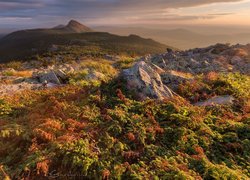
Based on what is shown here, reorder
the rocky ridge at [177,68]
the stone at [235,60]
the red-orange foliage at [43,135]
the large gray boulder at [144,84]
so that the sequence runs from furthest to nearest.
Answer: the stone at [235,60] → the rocky ridge at [177,68] → the large gray boulder at [144,84] → the red-orange foliage at [43,135]

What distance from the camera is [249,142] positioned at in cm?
1263

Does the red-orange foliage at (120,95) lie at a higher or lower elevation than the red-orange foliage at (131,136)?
higher

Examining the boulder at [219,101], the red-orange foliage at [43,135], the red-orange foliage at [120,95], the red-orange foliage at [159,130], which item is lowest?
the boulder at [219,101]

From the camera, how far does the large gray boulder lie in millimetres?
15891

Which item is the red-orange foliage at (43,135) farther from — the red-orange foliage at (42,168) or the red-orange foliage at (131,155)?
the red-orange foliage at (131,155)

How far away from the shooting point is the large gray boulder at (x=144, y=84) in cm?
1589

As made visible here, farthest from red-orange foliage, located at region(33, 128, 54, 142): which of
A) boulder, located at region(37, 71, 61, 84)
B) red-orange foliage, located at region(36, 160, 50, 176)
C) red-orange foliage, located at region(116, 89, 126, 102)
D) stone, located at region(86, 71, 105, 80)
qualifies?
stone, located at region(86, 71, 105, 80)

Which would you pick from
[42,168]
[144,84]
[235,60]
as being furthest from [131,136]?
[235,60]

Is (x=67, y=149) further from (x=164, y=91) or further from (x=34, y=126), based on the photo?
(x=164, y=91)

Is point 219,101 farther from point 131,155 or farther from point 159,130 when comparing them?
point 131,155

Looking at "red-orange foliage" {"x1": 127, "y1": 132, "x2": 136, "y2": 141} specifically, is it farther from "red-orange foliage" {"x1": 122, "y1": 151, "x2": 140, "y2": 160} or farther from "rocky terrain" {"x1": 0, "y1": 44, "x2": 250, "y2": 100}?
"rocky terrain" {"x1": 0, "y1": 44, "x2": 250, "y2": 100}

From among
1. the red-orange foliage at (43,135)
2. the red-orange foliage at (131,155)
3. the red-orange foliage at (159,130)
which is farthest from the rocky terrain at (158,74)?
the red-orange foliage at (43,135)

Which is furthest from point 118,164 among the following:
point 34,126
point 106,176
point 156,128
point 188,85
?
point 188,85

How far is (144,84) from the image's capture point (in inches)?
638
